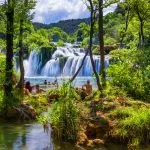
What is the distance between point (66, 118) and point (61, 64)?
56789 millimetres

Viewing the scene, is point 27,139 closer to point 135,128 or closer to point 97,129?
point 97,129

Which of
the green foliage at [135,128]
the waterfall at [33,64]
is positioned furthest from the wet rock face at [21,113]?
the waterfall at [33,64]

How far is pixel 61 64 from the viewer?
2945 inches

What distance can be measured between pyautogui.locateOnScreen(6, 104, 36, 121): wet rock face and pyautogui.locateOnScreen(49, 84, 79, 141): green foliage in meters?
7.07

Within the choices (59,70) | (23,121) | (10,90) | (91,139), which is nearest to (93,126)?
(91,139)

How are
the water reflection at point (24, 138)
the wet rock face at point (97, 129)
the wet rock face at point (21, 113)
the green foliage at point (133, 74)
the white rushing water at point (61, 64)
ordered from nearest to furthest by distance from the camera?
the water reflection at point (24, 138), the wet rock face at point (97, 129), the green foliage at point (133, 74), the wet rock face at point (21, 113), the white rushing water at point (61, 64)

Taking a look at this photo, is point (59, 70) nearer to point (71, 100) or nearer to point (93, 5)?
point (93, 5)

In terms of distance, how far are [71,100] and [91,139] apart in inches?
66.1

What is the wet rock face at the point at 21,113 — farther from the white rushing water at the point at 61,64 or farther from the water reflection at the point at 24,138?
the white rushing water at the point at 61,64

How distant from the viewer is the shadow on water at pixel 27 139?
59.5ft

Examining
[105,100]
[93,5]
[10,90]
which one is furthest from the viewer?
[93,5]

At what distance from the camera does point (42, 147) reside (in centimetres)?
1842

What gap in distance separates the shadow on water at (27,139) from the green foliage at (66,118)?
42 centimetres

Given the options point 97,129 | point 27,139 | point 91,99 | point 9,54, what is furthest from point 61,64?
point 97,129
